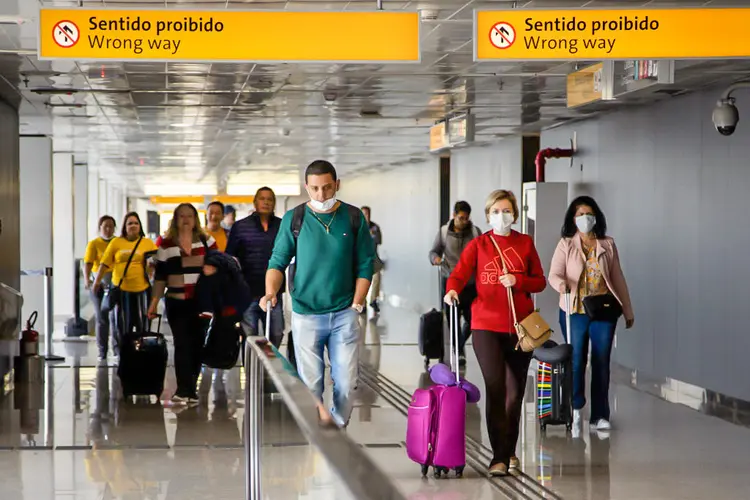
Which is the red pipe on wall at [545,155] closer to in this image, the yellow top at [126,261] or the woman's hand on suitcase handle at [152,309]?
the yellow top at [126,261]

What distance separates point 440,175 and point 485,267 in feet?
57.2

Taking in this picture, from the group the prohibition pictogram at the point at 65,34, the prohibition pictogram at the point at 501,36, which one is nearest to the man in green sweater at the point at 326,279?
the prohibition pictogram at the point at 501,36

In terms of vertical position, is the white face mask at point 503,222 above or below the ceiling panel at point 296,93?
below

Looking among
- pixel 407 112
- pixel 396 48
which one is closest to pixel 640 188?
pixel 407 112

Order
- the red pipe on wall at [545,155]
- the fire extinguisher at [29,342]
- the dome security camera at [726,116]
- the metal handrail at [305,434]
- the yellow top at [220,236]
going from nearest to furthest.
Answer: the metal handrail at [305,434], the dome security camera at [726,116], the fire extinguisher at [29,342], the yellow top at [220,236], the red pipe on wall at [545,155]

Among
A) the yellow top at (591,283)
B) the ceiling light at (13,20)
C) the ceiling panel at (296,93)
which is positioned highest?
the ceiling panel at (296,93)

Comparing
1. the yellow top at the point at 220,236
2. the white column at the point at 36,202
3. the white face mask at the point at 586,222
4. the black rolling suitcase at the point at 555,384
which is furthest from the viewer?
the white column at the point at 36,202

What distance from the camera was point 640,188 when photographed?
12711 millimetres

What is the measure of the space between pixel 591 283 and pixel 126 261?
574cm

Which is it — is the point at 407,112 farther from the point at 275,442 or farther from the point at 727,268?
the point at 275,442

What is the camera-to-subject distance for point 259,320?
9.46 meters

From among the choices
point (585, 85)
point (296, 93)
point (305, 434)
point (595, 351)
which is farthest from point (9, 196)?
point (305, 434)

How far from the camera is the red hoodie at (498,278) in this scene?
6.50m

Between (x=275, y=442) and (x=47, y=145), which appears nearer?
(x=275, y=442)
